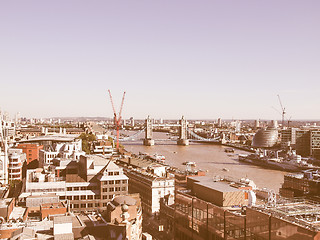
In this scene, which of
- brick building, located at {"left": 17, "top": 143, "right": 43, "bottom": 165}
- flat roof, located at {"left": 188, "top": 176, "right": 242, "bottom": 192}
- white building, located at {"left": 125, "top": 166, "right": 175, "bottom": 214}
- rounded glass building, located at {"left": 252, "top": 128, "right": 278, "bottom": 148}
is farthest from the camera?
rounded glass building, located at {"left": 252, "top": 128, "right": 278, "bottom": 148}

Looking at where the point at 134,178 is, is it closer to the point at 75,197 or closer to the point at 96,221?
the point at 75,197

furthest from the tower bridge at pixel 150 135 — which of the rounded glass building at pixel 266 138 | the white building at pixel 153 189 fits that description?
the white building at pixel 153 189

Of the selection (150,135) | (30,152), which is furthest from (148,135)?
(30,152)

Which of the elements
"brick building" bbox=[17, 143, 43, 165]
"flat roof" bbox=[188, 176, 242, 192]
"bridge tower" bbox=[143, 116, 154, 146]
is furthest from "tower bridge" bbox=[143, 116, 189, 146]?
"flat roof" bbox=[188, 176, 242, 192]

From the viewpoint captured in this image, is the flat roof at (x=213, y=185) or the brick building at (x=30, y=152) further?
the brick building at (x=30, y=152)

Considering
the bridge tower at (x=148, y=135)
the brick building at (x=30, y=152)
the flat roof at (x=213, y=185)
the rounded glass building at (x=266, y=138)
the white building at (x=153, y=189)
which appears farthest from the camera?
the bridge tower at (x=148, y=135)

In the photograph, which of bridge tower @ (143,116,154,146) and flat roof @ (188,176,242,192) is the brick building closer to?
flat roof @ (188,176,242,192)

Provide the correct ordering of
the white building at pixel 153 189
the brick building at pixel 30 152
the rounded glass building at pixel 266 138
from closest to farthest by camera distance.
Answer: the white building at pixel 153 189
the brick building at pixel 30 152
the rounded glass building at pixel 266 138

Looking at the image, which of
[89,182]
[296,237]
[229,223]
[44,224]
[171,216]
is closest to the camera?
[296,237]

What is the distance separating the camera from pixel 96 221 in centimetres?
1619

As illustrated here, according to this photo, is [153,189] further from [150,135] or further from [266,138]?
[150,135]

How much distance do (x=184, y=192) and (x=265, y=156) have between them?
5011 centimetres

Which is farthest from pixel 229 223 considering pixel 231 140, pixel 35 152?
pixel 231 140

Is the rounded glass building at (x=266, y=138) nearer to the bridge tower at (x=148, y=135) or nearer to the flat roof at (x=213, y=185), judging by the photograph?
the bridge tower at (x=148, y=135)
